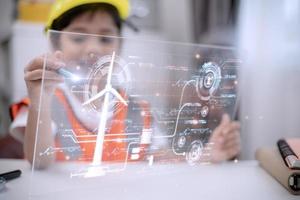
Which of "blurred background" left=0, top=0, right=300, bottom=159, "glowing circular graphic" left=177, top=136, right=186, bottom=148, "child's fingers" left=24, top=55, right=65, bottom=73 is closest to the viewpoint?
"child's fingers" left=24, top=55, right=65, bottom=73

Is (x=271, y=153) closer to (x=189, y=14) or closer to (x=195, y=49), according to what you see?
(x=195, y=49)

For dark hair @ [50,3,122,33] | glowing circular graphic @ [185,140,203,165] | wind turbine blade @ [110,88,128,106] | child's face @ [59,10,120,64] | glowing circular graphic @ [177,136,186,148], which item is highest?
dark hair @ [50,3,122,33]

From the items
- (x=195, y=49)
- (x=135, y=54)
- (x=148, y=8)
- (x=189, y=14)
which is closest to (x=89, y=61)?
(x=135, y=54)

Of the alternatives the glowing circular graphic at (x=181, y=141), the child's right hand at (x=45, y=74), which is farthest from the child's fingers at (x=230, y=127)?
the child's right hand at (x=45, y=74)

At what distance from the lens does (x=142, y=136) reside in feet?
1.60

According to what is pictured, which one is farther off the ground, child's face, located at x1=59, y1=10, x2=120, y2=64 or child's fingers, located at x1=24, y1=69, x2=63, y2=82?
child's face, located at x1=59, y1=10, x2=120, y2=64

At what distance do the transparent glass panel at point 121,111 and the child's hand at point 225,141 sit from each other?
3cm

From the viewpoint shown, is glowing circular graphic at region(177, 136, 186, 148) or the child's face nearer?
the child's face

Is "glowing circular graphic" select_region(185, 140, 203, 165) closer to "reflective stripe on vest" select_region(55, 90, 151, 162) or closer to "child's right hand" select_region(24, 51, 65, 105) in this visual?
"reflective stripe on vest" select_region(55, 90, 151, 162)

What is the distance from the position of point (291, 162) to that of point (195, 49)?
0.77ft

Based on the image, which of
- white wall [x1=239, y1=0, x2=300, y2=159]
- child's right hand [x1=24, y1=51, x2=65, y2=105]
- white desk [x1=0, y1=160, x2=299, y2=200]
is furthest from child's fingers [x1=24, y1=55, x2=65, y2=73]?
white wall [x1=239, y1=0, x2=300, y2=159]

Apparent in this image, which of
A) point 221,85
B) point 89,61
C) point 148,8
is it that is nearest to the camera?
point 89,61

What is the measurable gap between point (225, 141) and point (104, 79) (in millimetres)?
287

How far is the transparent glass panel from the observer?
0.43 m
